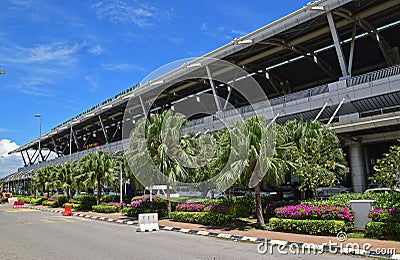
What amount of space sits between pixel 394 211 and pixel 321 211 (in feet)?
8.58

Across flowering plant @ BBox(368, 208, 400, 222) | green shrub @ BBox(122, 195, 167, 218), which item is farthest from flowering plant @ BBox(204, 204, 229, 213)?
flowering plant @ BBox(368, 208, 400, 222)

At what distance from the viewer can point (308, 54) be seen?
119 ft

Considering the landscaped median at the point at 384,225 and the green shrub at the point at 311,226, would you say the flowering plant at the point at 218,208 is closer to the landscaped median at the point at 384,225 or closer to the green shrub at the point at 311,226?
the green shrub at the point at 311,226

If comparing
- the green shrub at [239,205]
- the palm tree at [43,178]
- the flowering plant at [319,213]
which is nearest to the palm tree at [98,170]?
the green shrub at [239,205]

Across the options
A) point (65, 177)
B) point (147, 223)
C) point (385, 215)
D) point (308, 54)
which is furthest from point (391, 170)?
point (65, 177)

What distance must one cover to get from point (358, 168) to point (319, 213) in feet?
42.5

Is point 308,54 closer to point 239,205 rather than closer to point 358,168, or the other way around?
point 358,168

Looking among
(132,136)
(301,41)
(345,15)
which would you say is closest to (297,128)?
(132,136)

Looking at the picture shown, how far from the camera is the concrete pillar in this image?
24.9 m

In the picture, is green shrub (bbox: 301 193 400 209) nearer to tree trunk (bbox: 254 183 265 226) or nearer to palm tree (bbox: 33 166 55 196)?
tree trunk (bbox: 254 183 265 226)

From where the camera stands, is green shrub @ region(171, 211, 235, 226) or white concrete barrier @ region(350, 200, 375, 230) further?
green shrub @ region(171, 211, 235, 226)

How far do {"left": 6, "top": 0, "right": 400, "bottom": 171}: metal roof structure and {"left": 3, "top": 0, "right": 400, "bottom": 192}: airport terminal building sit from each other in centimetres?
7

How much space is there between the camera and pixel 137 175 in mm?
21484

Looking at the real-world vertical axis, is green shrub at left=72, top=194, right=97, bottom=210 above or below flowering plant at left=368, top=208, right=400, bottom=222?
below
